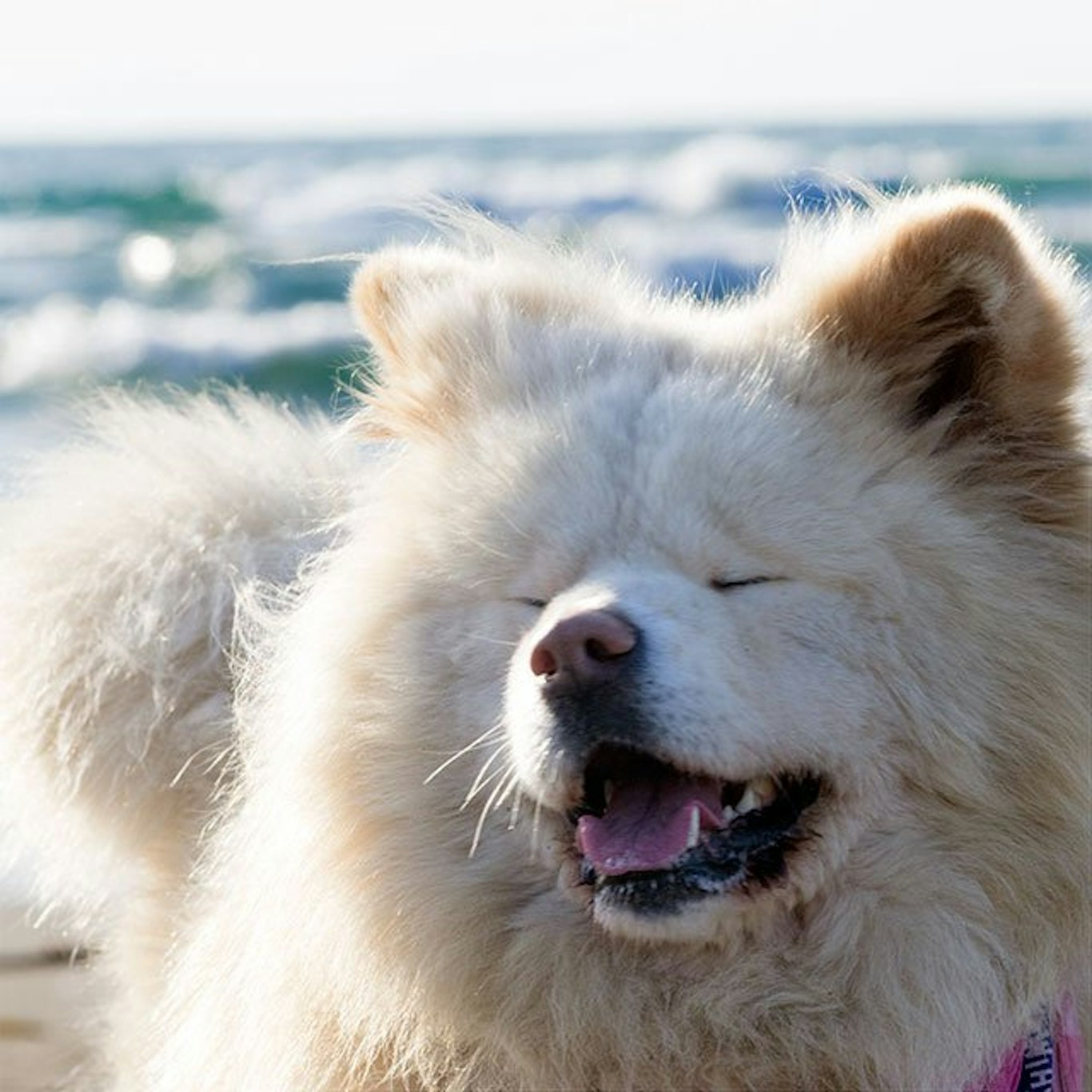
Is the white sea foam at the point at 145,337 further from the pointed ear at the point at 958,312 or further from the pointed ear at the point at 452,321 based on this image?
the pointed ear at the point at 958,312

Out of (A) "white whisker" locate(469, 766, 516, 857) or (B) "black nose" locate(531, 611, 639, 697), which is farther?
(A) "white whisker" locate(469, 766, 516, 857)

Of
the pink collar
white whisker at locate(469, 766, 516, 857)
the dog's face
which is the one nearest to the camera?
the dog's face

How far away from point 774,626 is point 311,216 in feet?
88.7

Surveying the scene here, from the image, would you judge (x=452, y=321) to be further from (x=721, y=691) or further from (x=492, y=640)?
(x=721, y=691)

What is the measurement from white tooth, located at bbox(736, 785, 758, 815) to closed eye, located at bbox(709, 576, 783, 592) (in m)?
0.30

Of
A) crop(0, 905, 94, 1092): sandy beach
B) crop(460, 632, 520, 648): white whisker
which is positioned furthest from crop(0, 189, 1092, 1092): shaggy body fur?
crop(0, 905, 94, 1092): sandy beach

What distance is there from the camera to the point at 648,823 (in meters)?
2.71

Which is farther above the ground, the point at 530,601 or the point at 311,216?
the point at 530,601

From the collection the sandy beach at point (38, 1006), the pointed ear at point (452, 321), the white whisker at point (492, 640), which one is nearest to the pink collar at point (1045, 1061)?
the white whisker at point (492, 640)

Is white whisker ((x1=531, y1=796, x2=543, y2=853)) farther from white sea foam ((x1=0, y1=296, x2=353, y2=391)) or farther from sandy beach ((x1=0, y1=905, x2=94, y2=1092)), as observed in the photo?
white sea foam ((x1=0, y1=296, x2=353, y2=391))

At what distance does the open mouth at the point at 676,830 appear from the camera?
8.76 ft

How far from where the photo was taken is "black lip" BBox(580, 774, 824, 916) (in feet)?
8.75

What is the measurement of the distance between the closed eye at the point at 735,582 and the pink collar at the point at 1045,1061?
0.87 m

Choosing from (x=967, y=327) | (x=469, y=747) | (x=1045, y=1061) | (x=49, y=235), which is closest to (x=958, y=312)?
(x=967, y=327)
